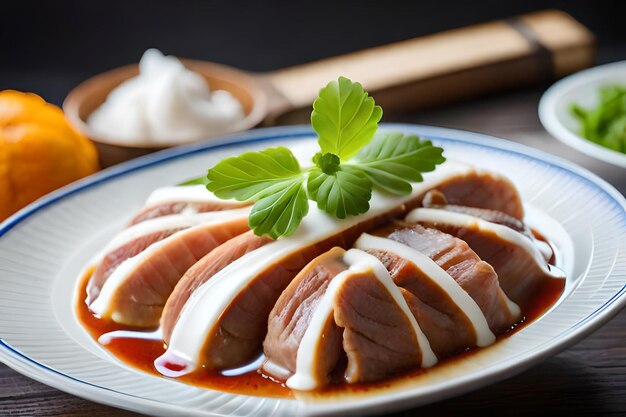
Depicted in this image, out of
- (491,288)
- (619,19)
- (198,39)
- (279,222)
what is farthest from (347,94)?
(619,19)

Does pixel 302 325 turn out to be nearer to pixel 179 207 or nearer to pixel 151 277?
pixel 151 277

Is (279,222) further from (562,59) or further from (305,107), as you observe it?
(562,59)

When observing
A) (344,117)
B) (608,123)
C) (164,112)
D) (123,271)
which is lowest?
(608,123)

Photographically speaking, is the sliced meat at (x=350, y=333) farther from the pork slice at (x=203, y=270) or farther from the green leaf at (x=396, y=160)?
the green leaf at (x=396, y=160)

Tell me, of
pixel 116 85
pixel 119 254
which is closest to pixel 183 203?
pixel 119 254

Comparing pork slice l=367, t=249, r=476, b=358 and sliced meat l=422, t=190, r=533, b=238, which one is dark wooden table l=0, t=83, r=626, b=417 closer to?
pork slice l=367, t=249, r=476, b=358

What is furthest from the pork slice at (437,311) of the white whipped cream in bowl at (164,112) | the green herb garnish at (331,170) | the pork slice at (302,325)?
the white whipped cream in bowl at (164,112)
